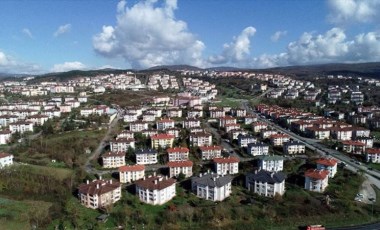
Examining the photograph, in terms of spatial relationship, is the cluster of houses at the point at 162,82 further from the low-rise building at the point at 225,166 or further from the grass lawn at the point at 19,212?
the grass lawn at the point at 19,212

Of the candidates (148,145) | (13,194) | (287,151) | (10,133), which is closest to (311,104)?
(287,151)

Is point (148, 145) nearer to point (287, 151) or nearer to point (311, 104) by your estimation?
point (287, 151)

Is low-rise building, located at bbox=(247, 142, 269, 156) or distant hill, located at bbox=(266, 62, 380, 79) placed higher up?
distant hill, located at bbox=(266, 62, 380, 79)

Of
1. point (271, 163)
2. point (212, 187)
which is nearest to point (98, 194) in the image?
point (212, 187)

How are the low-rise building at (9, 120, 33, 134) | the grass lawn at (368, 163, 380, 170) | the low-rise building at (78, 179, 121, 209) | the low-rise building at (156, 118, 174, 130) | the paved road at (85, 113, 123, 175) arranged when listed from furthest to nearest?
1. the low-rise building at (156, 118, 174, 130)
2. the low-rise building at (9, 120, 33, 134)
3. the grass lawn at (368, 163, 380, 170)
4. the paved road at (85, 113, 123, 175)
5. the low-rise building at (78, 179, 121, 209)

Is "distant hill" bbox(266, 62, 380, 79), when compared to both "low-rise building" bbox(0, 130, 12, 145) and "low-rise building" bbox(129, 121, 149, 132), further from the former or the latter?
"low-rise building" bbox(0, 130, 12, 145)

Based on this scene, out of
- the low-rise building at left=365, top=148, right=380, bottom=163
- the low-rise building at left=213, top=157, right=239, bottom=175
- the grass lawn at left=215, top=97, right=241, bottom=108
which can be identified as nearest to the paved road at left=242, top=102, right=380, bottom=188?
the low-rise building at left=365, top=148, right=380, bottom=163

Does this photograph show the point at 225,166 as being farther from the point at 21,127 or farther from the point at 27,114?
the point at 27,114
